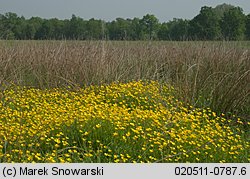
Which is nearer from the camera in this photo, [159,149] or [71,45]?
[159,149]

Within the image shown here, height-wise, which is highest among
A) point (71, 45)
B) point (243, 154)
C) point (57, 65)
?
point (71, 45)

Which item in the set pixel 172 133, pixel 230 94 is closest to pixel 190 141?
pixel 172 133

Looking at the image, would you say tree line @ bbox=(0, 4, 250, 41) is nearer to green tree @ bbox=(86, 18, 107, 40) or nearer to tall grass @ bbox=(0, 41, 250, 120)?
green tree @ bbox=(86, 18, 107, 40)

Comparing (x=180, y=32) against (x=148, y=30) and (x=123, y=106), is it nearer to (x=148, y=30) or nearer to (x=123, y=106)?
(x=148, y=30)

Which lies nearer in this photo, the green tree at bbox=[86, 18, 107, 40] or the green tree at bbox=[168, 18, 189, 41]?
the green tree at bbox=[86, 18, 107, 40]

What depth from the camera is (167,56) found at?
7.29 meters

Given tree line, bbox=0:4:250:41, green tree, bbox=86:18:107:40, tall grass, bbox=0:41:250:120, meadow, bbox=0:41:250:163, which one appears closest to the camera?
meadow, bbox=0:41:250:163

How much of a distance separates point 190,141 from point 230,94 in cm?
174

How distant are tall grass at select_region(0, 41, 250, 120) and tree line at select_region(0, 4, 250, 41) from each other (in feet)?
2.37

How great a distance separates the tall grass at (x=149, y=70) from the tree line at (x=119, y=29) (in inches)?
28.4

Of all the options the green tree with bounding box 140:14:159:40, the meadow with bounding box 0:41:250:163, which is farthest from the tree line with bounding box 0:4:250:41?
the meadow with bounding box 0:41:250:163

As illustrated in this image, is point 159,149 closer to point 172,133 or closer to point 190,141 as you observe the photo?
point 172,133

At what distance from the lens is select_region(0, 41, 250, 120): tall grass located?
4.80 m

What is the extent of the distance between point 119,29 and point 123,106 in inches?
403
